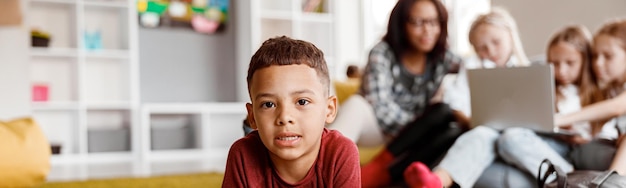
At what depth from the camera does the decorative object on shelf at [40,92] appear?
15.2 ft

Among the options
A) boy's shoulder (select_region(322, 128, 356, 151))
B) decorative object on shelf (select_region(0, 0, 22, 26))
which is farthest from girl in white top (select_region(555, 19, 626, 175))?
decorative object on shelf (select_region(0, 0, 22, 26))

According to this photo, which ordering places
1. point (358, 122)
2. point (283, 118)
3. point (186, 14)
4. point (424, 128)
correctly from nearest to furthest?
point (283, 118) → point (424, 128) → point (358, 122) → point (186, 14)

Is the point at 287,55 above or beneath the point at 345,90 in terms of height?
above

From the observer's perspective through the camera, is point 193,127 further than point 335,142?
Yes

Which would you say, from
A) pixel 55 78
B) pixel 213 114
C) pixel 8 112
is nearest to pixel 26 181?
pixel 8 112

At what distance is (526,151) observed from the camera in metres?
1.90

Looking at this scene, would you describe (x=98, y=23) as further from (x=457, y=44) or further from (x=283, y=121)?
(x=283, y=121)

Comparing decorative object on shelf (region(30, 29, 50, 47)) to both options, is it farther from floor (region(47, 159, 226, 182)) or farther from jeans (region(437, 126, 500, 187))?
jeans (region(437, 126, 500, 187))

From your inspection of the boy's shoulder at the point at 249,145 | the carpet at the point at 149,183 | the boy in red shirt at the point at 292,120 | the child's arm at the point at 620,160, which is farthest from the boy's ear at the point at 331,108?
the carpet at the point at 149,183

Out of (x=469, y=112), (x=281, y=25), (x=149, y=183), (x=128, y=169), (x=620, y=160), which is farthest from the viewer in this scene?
(x=281, y=25)

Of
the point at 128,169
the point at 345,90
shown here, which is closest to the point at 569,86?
the point at 345,90

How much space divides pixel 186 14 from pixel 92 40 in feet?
2.39

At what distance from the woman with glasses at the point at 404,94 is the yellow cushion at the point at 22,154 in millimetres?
899

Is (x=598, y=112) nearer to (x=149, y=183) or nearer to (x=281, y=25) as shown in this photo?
(x=149, y=183)
